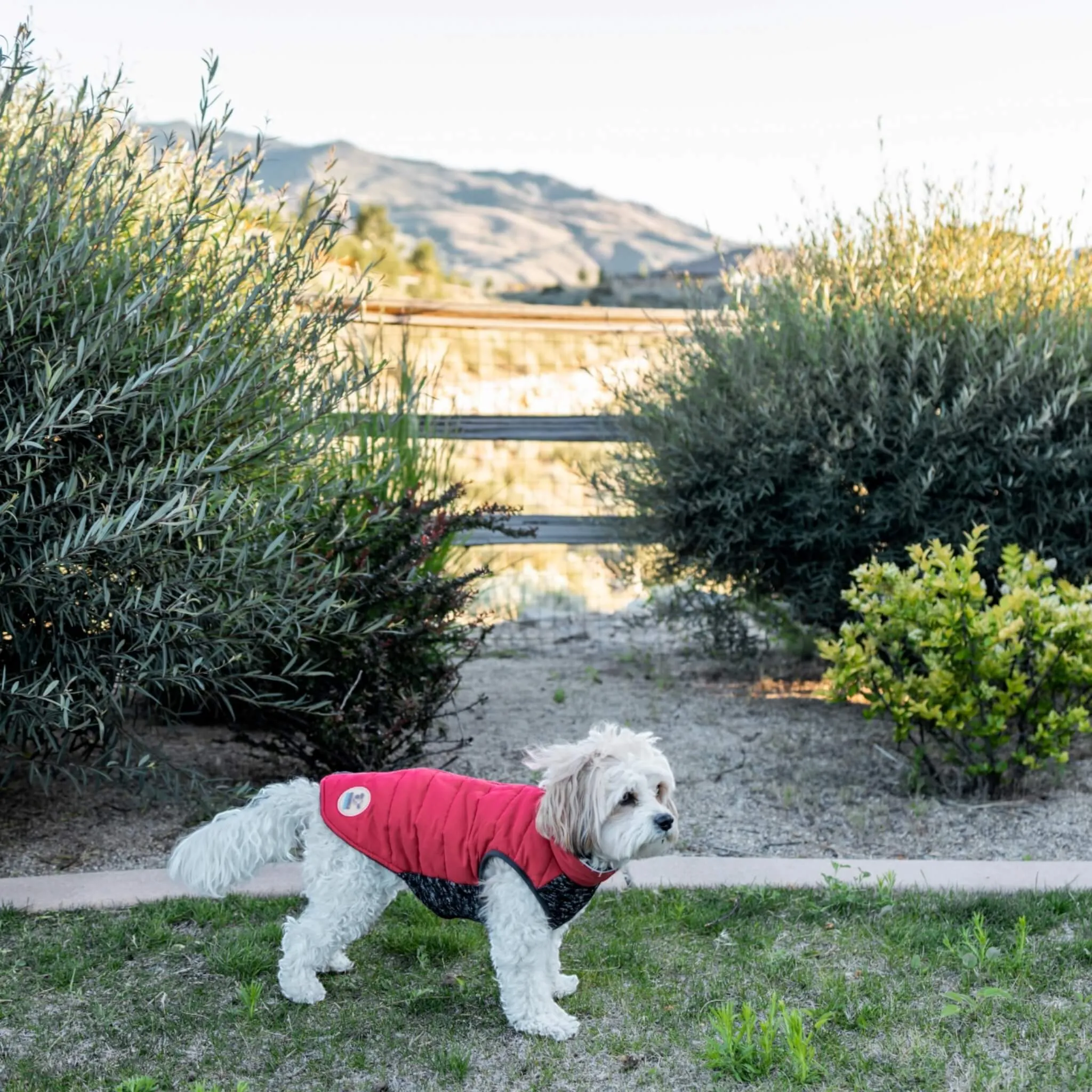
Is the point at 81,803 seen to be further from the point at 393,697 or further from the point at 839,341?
the point at 839,341

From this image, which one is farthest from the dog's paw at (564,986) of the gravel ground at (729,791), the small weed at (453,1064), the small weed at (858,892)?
the gravel ground at (729,791)

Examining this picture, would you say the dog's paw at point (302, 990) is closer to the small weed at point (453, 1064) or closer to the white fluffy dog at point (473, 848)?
the white fluffy dog at point (473, 848)

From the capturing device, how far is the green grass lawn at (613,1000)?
296 cm

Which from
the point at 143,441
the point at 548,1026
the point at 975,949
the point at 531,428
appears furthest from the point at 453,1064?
the point at 531,428

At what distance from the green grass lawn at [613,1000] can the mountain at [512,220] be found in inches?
2943

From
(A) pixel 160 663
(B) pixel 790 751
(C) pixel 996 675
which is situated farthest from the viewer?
(B) pixel 790 751

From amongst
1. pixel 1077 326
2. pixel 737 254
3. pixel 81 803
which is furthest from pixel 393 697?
pixel 737 254

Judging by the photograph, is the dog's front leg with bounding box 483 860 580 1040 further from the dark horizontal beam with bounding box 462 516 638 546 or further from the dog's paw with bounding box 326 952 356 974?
the dark horizontal beam with bounding box 462 516 638 546

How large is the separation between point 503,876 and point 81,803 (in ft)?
8.75

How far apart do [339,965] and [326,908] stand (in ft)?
1.21

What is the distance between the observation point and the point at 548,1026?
3154 mm

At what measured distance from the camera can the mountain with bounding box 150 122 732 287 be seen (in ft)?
300

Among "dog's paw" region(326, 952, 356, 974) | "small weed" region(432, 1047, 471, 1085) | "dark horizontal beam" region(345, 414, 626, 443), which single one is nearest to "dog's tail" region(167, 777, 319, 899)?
"dog's paw" region(326, 952, 356, 974)

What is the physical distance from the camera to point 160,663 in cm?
419
